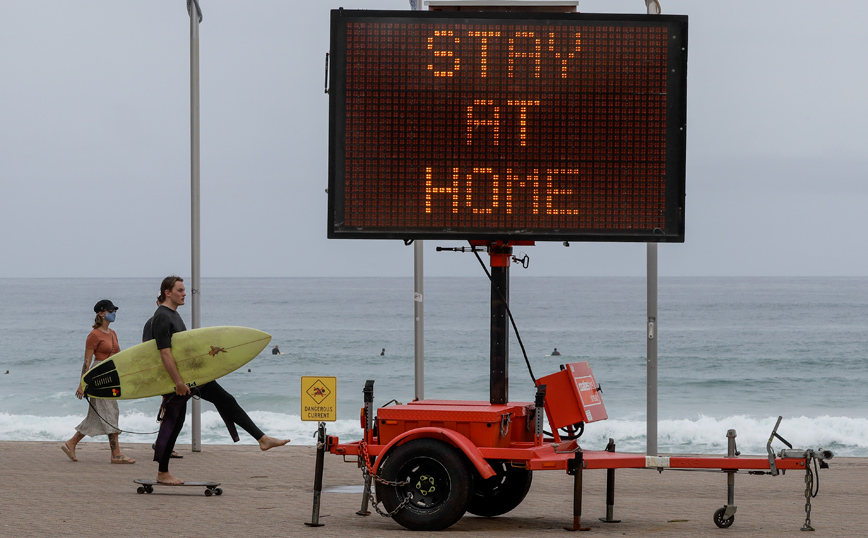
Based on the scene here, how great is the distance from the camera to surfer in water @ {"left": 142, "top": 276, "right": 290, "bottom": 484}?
9711mm

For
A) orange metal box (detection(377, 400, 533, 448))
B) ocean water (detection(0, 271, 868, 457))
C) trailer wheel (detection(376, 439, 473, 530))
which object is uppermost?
orange metal box (detection(377, 400, 533, 448))

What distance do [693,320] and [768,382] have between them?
29165 mm

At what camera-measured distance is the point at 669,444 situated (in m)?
22.1

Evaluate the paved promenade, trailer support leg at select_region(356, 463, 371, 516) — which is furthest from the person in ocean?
trailer support leg at select_region(356, 463, 371, 516)

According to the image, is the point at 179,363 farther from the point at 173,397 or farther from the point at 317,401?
the point at 317,401

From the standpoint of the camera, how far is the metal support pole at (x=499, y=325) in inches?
339

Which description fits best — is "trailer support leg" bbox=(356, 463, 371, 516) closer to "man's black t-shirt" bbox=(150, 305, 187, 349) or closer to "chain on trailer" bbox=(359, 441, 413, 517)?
"chain on trailer" bbox=(359, 441, 413, 517)

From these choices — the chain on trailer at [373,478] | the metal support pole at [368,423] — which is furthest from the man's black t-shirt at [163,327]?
the chain on trailer at [373,478]

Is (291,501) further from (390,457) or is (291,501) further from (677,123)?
(677,123)

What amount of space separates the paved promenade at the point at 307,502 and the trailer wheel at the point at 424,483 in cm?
17

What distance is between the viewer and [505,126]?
313 inches

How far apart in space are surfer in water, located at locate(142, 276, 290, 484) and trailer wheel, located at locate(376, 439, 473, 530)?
6.34 ft

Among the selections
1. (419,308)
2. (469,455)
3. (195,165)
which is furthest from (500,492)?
(195,165)

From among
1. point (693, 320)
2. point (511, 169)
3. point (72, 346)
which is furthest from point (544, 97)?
point (693, 320)
